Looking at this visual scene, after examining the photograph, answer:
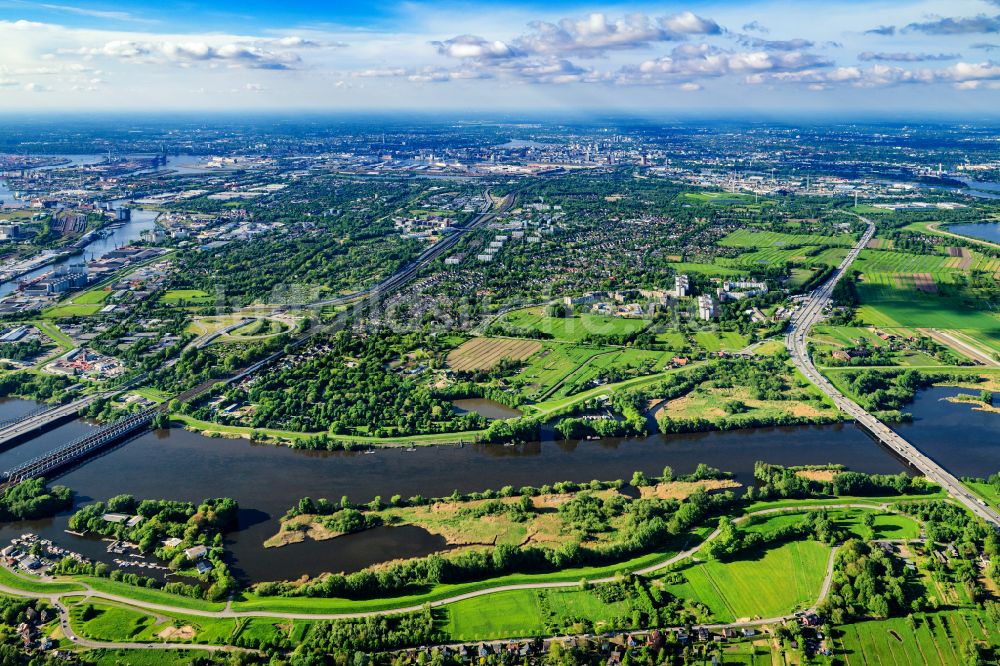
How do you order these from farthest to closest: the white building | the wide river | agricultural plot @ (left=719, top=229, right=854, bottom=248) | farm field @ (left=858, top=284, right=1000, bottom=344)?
agricultural plot @ (left=719, top=229, right=854, bottom=248)
the white building
farm field @ (left=858, top=284, right=1000, bottom=344)
the wide river

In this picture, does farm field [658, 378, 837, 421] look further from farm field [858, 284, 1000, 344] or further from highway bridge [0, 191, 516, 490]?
highway bridge [0, 191, 516, 490]

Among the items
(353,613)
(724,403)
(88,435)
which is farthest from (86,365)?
(724,403)

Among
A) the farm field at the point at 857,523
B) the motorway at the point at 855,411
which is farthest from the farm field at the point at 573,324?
the farm field at the point at 857,523

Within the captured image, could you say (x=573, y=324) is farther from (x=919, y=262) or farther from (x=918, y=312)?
(x=919, y=262)

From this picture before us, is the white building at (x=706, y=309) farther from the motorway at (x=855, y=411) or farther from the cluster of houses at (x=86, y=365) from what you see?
the cluster of houses at (x=86, y=365)

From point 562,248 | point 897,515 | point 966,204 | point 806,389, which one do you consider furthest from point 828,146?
point 897,515

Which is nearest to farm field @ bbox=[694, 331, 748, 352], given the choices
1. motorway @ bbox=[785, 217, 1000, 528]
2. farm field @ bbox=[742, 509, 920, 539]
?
motorway @ bbox=[785, 217, 1000, 528]
